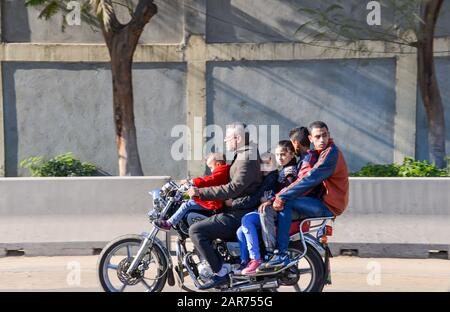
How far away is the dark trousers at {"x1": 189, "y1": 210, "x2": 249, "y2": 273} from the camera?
6.88 metres

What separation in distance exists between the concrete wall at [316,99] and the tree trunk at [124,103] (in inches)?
145

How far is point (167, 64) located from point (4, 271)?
8192 millimetres

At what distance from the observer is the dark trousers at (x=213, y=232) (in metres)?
6.88

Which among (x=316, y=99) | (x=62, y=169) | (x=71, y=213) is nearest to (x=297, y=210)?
(x=71, y=213)

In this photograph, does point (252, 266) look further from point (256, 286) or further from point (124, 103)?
point (124, 103)

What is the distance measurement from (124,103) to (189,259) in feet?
20.0

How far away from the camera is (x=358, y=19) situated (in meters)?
15.8

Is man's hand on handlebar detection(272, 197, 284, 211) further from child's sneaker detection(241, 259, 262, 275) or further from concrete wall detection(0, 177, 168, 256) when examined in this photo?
concrete wall detection(0, 177, 168, 256)

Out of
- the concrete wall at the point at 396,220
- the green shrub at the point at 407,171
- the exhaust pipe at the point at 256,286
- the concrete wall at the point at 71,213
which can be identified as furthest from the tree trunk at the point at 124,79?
the exhaust pipe at the point at 256,286

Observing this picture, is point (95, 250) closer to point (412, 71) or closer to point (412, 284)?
point (412, 284)

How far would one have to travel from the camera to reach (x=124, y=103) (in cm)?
1267

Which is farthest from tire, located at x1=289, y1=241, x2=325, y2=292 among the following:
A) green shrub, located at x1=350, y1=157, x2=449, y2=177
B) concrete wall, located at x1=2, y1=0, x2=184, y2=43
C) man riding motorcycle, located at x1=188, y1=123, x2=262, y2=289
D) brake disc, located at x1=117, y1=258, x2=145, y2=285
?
concrete wall, located at x1=2, y1=0, x2=184, y2=43

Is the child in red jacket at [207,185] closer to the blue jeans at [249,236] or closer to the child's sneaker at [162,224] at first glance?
the child's sneaker at [162,224]

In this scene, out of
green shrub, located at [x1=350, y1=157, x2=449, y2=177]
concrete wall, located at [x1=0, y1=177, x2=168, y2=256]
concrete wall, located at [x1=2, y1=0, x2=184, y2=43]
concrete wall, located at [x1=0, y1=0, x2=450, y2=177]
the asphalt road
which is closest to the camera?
the asphalt road
